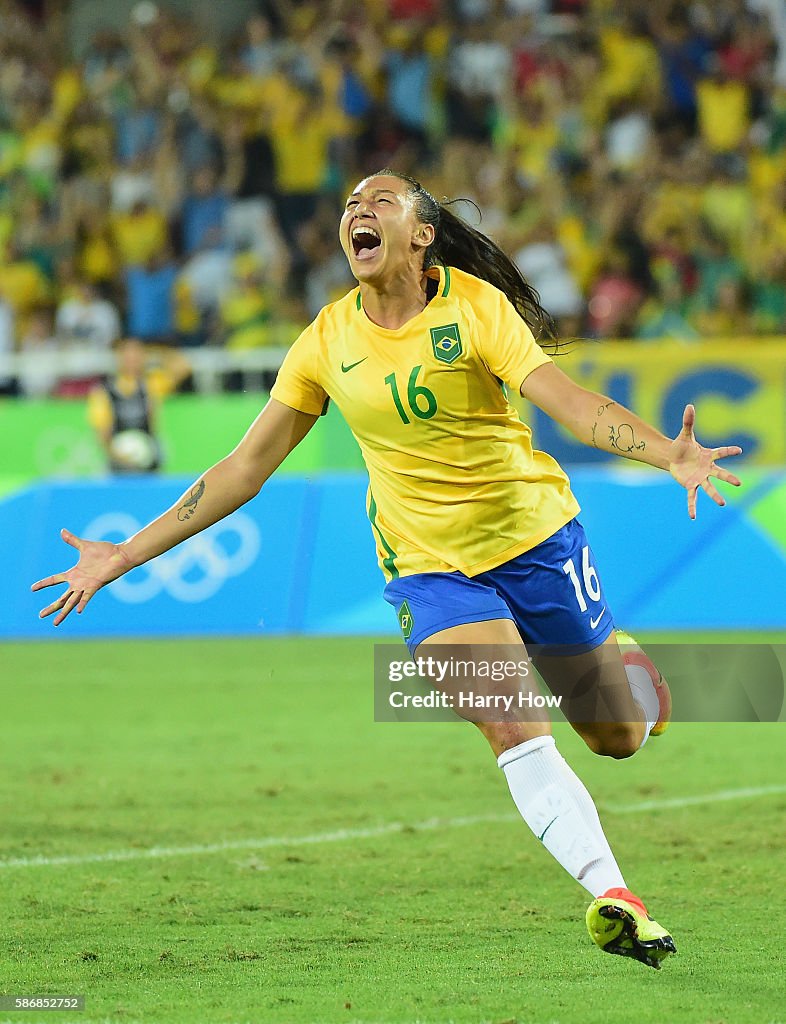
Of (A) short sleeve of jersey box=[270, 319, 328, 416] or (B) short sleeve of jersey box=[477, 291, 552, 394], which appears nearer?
(B) short sleeve of jersey box=[477, 291, 552, 394]

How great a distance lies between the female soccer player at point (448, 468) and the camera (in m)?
5.25

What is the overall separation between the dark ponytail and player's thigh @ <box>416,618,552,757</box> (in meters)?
1.12

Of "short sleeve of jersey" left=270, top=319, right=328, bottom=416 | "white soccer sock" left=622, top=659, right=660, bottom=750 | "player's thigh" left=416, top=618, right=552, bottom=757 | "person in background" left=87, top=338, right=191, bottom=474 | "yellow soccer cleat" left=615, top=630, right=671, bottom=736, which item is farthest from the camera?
"person in background" left=87, top=338, right=191, bottom=474

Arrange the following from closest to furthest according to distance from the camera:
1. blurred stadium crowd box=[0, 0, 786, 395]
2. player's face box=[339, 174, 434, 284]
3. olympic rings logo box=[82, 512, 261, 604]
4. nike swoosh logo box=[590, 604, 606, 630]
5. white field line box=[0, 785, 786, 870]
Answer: player's face box=[339, 174, 434, 284], nike swoosh logo box=[590, 604, 606, 630], white field line box=[0, 785, 786, 870], olympic rings logo box=[82, 512, 261, 604], blurred stadium crowd box=[0, 0, 786, 395]

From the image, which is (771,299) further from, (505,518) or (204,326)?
(505,518)

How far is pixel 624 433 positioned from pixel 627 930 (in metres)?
1.43

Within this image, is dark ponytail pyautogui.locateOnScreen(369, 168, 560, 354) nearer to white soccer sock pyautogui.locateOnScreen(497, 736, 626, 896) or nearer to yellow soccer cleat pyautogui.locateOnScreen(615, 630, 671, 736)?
yellow soccer cleat pyautogui.locateOnScreen(615, 630, 671, 736)

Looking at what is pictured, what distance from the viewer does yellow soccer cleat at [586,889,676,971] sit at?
4797 mm

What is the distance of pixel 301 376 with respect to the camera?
5.69 meters

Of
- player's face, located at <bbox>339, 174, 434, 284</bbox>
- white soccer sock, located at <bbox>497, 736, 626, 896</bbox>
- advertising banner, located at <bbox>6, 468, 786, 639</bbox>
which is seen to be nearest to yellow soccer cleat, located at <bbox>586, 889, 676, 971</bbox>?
white soccer sock, located at <bbox>497, 736, 626, 896</bbox>

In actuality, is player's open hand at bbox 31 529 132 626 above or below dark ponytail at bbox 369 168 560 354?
below

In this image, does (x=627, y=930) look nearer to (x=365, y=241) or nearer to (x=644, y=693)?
(x=644, y=693)

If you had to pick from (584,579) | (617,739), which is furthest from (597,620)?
(617,739)

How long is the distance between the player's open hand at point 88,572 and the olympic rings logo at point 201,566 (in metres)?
7.68
